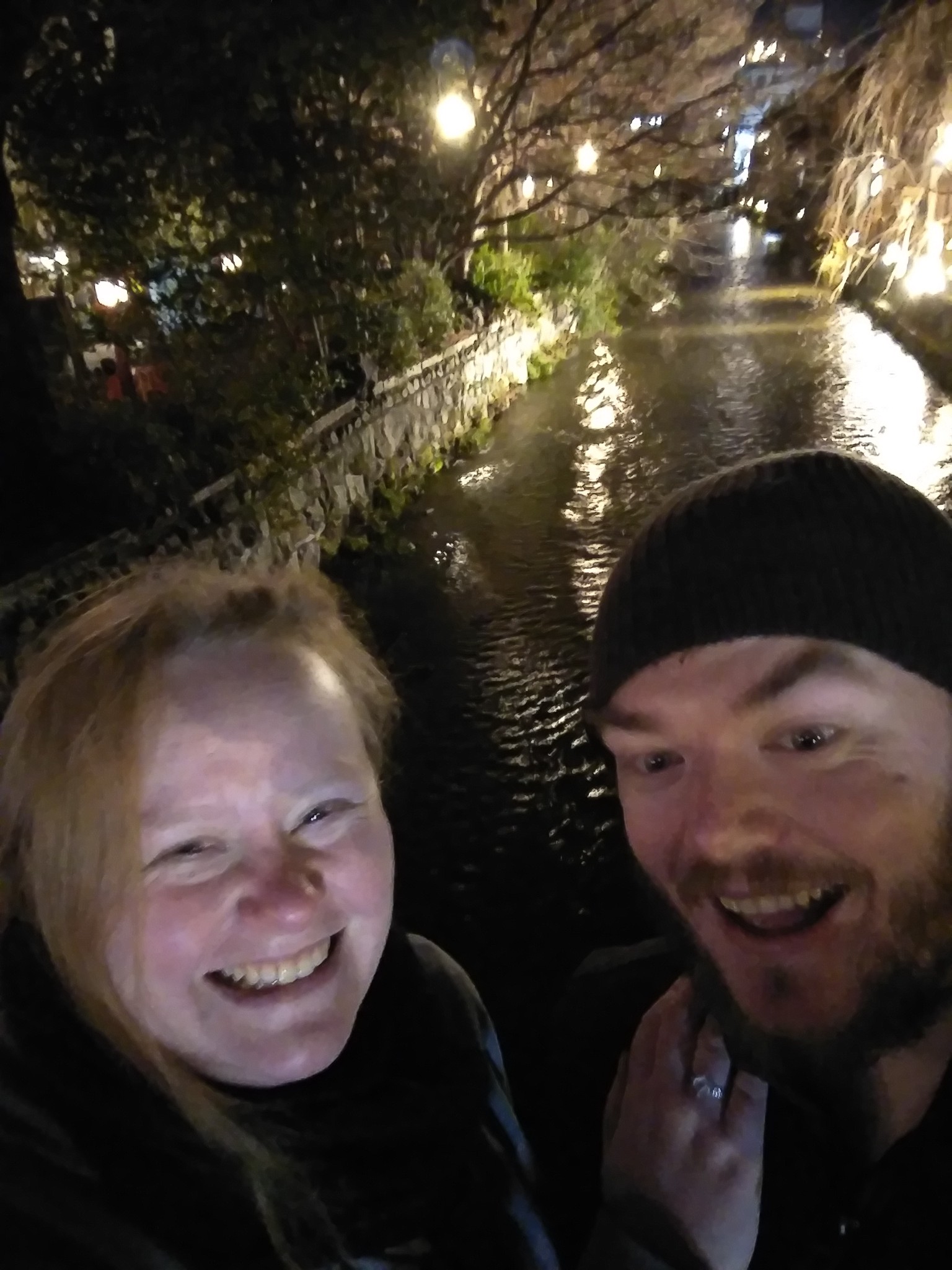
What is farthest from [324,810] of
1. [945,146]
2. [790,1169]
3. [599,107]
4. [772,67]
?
[772,67]

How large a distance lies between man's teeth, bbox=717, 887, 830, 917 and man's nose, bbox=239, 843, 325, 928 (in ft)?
2.19

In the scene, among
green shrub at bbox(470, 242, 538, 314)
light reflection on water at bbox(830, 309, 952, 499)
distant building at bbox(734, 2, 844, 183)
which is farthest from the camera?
green shrub at bbox(470, 242, 538, 314)

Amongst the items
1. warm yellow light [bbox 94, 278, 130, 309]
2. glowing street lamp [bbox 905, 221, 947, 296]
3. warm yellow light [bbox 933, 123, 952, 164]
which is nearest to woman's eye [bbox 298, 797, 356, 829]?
warm yellow light [bbox 94, 278, 130, 309]

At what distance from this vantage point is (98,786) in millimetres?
1386

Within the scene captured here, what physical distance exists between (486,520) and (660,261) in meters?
11.2

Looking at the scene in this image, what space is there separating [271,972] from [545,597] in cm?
526

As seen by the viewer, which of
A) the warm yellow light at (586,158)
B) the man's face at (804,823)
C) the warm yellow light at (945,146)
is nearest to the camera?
the man's face at (804,823)

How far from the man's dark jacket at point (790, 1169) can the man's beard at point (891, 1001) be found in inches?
3.0

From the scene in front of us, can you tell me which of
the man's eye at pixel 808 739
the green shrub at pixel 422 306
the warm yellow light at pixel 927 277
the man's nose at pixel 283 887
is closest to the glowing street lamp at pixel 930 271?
the warm yellow light at pixel 927 277

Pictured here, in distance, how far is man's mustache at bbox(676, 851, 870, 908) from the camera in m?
1.45

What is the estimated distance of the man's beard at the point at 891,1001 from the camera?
1440mm

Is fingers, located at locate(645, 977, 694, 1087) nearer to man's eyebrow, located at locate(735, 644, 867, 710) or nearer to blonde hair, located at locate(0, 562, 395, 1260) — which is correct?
man's eyebrow, located at locate(735, 644, 867, 710)

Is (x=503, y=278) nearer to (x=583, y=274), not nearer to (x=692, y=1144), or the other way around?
(x=583, y=274)

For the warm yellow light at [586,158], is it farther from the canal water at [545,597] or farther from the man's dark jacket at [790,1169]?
the man's dark jacket at [790,1169]
